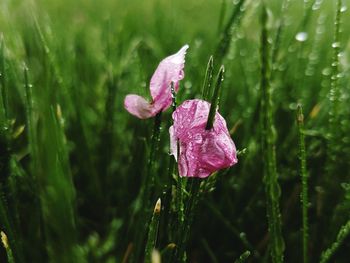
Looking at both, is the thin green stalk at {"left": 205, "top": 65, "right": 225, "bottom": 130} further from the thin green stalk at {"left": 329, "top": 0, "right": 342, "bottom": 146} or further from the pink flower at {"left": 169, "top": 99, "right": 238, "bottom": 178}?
the thin green stalk at {"left": 329, "top": 0, "right": 342, "bottom": 146}

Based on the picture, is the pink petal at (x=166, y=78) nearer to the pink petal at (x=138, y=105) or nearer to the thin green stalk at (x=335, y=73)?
the pink petal at (x=138, y=105)

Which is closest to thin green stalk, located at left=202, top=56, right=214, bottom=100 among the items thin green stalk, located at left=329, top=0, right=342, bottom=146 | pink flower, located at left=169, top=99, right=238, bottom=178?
pink flower, located at left=169, top=99, right=238, bottom=178

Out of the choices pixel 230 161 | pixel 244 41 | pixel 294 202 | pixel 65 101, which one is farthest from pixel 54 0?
pixel 230 161

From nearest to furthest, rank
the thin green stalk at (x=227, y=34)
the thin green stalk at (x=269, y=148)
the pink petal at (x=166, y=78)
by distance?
the thin green stalk at (x=269, y=148) → the pink petal at (x=166, y=78) → the thin green stalk at (x=227, y=34)

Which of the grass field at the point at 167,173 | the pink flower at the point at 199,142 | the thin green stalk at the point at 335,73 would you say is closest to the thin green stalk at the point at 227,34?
the grass field at the point at 167,173

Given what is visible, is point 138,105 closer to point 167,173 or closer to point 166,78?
point 166,78

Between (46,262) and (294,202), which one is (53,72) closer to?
(46,262)
